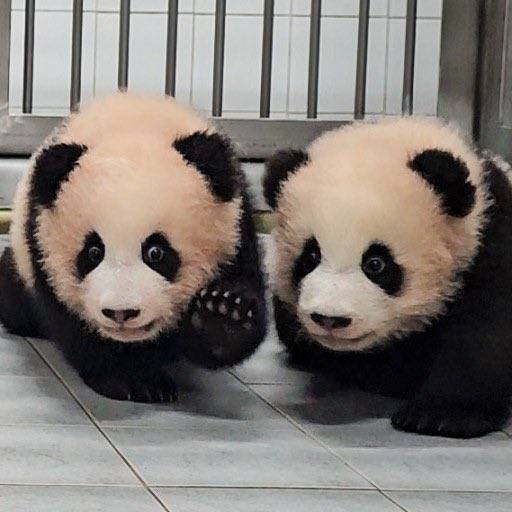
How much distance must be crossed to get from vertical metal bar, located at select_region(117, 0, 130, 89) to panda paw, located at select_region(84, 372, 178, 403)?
8.59ft

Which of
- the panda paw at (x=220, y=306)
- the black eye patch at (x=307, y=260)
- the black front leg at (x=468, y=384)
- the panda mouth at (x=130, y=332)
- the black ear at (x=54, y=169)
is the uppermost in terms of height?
the black ear at (x=54, y=169)

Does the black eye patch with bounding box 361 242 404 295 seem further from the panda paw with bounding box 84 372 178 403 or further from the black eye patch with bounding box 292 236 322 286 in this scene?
the panda paw with bounding box 84 372 178 403

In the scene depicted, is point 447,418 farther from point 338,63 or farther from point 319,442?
point 338,63

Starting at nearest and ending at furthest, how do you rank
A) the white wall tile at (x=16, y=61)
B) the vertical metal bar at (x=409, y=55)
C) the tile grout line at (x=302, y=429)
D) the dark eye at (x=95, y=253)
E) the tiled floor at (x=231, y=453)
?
1. the tiled floor at (x=231, y=453)
2. the tile grout line at (x=302, y=429)
3. the dark eye at (x=95, y=253)
4. the vertical metal bar at (x=409, y=55)
5. the white wall tile at (x=16, y=61)

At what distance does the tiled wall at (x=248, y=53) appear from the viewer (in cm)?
586

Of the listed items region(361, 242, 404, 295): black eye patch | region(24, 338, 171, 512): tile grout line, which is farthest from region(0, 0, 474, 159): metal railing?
region(361, 242, 404, 295): black eye patch

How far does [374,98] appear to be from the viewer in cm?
595

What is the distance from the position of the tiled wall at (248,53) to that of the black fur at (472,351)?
320 cm

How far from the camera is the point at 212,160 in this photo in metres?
2.71

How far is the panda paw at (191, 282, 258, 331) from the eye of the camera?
2.64 m

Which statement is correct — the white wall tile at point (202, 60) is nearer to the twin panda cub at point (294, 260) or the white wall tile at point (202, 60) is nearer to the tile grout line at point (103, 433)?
the tile grout line at point (103, 433)

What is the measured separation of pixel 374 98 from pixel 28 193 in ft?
10.6

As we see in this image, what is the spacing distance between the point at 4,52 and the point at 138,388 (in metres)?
2.84

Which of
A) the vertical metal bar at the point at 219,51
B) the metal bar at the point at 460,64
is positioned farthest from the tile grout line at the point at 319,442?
the metal bar at the point at 460,64
